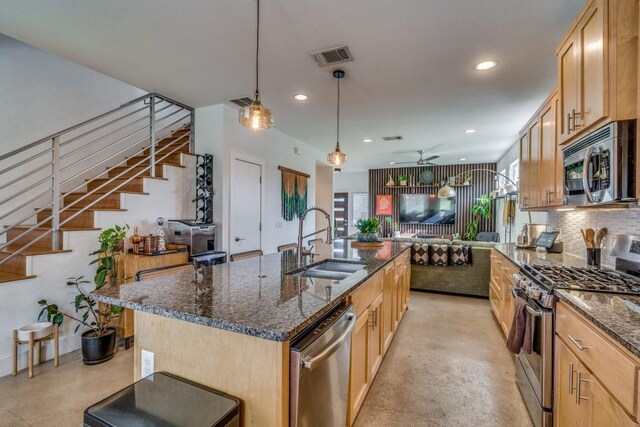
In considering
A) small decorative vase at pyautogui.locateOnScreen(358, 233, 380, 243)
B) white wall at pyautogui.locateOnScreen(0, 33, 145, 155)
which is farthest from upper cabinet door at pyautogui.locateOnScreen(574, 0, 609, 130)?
white wall at pyautogui.locateOnScreen(0, 33, 145, 155)

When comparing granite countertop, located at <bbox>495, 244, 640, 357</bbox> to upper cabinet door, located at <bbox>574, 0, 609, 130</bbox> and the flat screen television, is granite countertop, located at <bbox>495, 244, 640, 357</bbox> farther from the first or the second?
the flat screen television

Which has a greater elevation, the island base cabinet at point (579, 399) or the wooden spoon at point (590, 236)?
the wooden spoon at point (590, 236)

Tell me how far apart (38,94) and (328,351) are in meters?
4.42

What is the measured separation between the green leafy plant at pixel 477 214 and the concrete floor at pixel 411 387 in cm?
557

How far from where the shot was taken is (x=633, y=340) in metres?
1.02

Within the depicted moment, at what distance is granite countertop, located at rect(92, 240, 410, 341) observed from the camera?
1092 mm

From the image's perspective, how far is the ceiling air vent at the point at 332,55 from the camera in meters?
2.58

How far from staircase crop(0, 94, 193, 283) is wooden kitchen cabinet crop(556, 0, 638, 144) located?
3.88m

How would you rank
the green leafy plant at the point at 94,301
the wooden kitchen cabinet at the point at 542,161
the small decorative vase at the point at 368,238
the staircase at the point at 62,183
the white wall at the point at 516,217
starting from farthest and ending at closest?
the white wall at the point at 516,217 → the small decorative vase at the point at 368,238 → the staircase at the point at 62,183 → the green leafy plant at the point at 94,301 → the wooden kitchen cabinet at the point at 542,161

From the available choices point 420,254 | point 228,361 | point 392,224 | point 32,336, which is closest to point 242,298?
point 228,361

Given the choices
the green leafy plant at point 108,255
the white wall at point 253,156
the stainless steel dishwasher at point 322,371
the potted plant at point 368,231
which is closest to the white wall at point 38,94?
the white wall at point 253,156

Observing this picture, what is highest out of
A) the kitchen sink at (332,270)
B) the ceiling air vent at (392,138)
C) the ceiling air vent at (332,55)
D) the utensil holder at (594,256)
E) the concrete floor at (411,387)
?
the ceiling air vent at (392,138)

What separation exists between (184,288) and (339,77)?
2.52 metres

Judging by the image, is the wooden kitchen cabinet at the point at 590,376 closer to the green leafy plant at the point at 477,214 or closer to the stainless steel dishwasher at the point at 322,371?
the stainless steel dishwasher at the point at 322,371
